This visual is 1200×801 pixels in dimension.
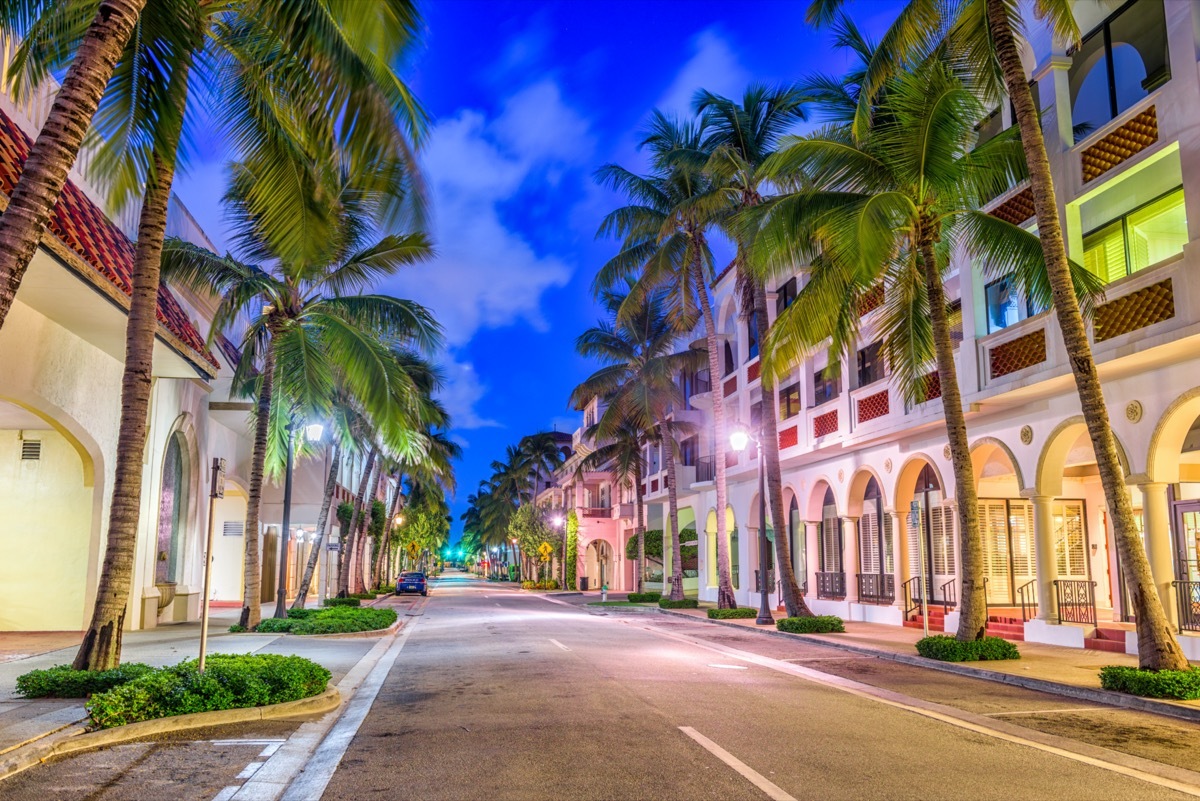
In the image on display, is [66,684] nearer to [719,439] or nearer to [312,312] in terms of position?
[312,312]

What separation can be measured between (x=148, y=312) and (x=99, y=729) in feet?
16.1

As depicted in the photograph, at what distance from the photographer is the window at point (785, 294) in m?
32.3

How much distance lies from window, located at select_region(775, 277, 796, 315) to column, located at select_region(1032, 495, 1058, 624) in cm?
1379

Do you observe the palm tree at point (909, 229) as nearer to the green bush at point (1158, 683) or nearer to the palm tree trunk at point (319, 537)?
the green bush at point (1158, 683)

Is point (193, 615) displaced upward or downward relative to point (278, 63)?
downward

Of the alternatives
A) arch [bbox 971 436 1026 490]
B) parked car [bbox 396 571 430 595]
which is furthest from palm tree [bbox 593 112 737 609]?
parked car [bbox 396 571 430 595]

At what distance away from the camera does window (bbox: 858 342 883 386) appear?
2612 centimetres

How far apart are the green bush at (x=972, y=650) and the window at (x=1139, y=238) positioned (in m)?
6.82

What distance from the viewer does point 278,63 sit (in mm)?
10852

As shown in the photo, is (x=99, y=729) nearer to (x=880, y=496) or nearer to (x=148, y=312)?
(x=148, y=312)

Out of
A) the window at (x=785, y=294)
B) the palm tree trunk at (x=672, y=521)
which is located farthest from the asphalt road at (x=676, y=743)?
the palm tree trunk at (x=672, y=521)

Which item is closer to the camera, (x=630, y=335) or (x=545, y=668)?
(x=545, y=668)

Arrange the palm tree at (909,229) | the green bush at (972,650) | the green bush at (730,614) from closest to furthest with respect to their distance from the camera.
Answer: the palm tree at (909,229), the green bush at (972,650), the green bush at (730,614)

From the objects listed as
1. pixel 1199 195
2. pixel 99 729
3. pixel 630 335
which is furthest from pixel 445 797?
pixel 630 335
